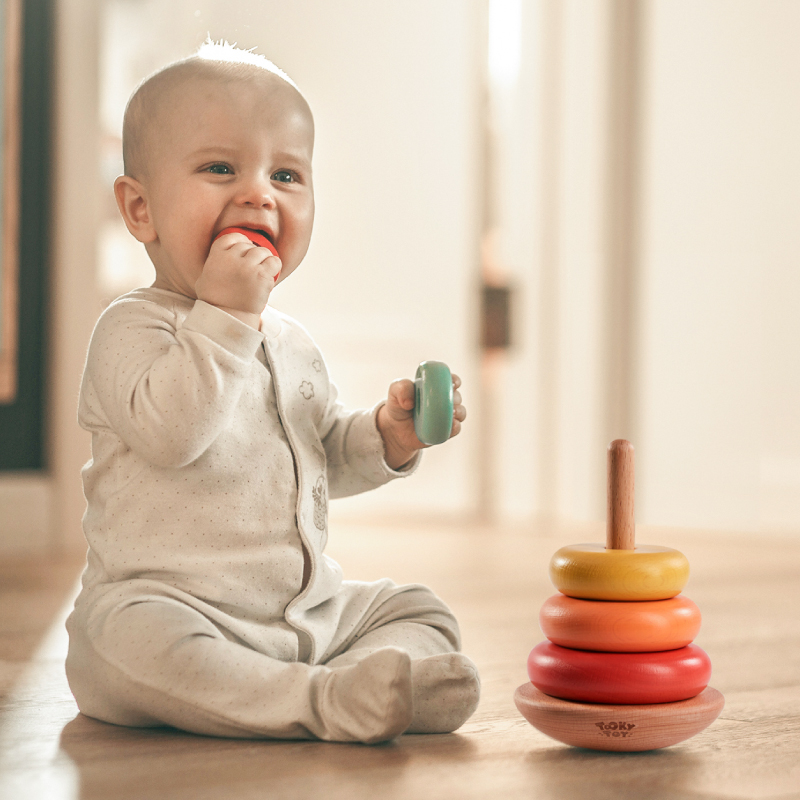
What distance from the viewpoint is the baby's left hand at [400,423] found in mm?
995

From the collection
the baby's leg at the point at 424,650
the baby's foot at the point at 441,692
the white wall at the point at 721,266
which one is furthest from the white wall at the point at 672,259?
the baby's foot at the point at 441,692

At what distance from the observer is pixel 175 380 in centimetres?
87

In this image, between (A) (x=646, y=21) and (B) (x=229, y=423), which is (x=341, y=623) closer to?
(B) (x=229, y=423)

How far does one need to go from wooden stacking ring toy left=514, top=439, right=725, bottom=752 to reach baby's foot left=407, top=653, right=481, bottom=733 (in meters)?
0.07

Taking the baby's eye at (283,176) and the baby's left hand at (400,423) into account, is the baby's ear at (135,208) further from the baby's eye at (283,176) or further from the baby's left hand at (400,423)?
the baby's left hand at (400,423)

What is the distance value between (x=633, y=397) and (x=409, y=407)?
2.19 meters

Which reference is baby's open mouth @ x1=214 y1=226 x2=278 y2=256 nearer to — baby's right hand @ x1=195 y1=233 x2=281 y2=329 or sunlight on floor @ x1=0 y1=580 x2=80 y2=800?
baby's right hand @ x1=195 y1=233 x2=281 y2=329

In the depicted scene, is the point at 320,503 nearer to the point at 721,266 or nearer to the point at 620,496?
the point at 620,496

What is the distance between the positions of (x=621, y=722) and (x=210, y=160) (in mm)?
574

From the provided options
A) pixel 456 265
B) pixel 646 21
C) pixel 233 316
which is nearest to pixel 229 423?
pixel 233 316

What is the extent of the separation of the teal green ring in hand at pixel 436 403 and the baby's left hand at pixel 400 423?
0.05 meters

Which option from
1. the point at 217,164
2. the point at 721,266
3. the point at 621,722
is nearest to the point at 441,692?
the point at 621,722

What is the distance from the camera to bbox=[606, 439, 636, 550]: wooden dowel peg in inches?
32.8

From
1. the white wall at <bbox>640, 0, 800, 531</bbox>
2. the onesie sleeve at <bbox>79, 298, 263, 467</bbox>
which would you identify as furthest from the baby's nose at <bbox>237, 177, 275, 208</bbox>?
the white wall at <bbox>640, 0, 800, 531</bbox>
